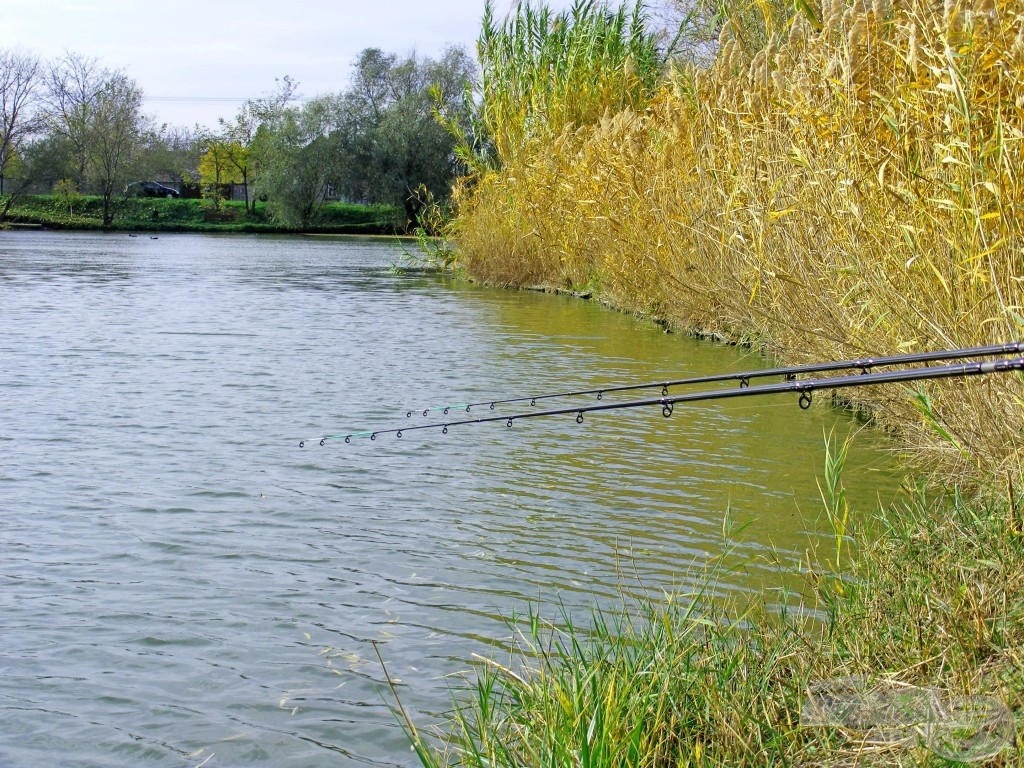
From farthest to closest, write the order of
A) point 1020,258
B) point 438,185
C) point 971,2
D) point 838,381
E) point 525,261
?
point 438,185
point 525,261
point 971,2
point 1020,258
point 838,381

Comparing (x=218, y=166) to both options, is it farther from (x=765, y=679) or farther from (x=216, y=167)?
(x=765, y=679)

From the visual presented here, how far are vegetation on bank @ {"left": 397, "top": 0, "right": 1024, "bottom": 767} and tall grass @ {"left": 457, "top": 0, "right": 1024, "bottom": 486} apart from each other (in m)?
0.02

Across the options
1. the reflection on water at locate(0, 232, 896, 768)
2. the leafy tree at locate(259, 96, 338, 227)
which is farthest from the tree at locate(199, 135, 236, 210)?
the reflection on water at locate(0, 232, 896, 768)

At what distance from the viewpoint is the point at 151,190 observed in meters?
83.3

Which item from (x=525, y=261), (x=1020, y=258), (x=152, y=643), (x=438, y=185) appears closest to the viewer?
(x=152, y=643)

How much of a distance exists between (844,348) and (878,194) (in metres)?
1.45

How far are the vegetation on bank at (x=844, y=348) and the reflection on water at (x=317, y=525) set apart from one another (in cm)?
47

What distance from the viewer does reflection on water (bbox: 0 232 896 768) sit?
4.12 m

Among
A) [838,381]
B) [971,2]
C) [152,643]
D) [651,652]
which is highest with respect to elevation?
[971,2]

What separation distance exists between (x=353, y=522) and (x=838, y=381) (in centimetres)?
344

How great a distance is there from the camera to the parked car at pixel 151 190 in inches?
3004

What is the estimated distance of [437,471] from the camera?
764 cm

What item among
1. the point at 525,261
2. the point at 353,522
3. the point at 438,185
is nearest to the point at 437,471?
the point at 353,522

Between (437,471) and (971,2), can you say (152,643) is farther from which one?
(971,2)
